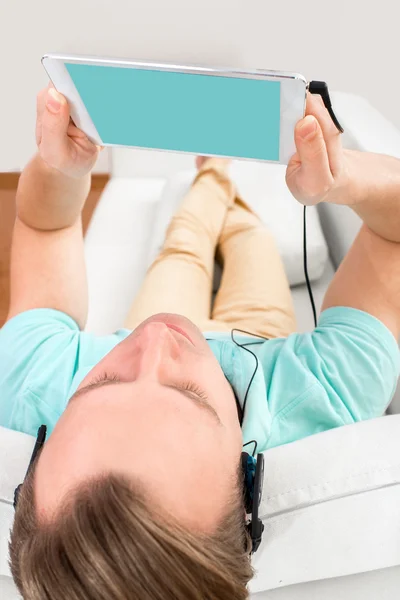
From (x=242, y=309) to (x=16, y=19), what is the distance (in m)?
1.22

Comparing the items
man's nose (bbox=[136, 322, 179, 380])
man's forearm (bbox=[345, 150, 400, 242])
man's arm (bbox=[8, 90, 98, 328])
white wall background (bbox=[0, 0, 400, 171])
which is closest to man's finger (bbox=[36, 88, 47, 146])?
man's arm (bbox=[8, 90, 98, 328])

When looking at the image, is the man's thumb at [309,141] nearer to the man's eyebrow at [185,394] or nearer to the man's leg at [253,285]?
the man's eyebrow at [185,394]

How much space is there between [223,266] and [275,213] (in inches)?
8.1

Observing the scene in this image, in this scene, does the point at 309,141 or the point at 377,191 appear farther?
the point at 377,191

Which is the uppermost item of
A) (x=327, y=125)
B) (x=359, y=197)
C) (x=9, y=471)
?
(x=327, y=125)

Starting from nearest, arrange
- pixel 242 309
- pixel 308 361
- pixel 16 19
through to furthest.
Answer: pixel 308 361
pixel 242 309
pixel 16 19

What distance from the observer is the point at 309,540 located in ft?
2.14

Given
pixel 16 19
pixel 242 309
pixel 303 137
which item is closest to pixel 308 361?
pixel 242 309

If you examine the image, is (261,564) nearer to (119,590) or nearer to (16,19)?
(119,590)

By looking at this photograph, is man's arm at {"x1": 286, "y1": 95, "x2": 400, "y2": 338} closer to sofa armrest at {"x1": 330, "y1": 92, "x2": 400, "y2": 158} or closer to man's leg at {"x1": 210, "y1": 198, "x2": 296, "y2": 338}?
man's leg at {"x1": 210, "y1": 198, "x2": 296, "y2": 338}

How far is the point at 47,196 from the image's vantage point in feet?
2.97

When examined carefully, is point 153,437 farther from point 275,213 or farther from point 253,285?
point 275,213

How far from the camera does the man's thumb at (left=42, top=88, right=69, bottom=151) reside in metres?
0.65

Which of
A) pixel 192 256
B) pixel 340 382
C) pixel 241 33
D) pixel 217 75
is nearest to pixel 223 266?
pixel 192 256
